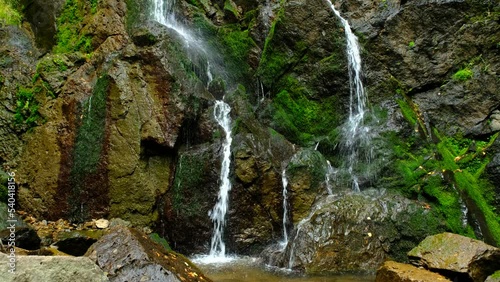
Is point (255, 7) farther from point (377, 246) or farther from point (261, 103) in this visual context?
point (377, 246)

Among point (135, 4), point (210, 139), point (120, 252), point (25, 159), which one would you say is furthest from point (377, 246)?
point (135, 4)

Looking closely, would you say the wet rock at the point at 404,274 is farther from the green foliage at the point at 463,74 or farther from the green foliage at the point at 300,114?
the green foliage at the point at 463,74

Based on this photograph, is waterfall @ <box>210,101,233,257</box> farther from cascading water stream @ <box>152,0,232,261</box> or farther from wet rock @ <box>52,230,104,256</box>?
wet rock @ <box>52,230,104,256</box>

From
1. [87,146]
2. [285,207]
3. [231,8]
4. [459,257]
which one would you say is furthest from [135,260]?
[231,8]

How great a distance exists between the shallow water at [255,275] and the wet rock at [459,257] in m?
0.93

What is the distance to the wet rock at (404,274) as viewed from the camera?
604 cm

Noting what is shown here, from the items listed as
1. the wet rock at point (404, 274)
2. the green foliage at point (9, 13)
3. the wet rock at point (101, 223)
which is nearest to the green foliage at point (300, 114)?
the wet rock at point (101, 223)

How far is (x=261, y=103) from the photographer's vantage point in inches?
465

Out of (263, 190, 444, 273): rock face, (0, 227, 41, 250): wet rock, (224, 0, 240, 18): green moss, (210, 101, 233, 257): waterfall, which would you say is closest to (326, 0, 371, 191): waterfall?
(263, 190, 444, 273): rock face

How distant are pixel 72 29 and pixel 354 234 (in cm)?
946

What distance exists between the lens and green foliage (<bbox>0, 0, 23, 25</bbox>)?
40.6 ft

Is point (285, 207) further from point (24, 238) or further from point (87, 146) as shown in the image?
Answer: point (24, 238)

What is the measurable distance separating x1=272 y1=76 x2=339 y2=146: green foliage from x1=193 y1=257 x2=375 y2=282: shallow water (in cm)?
422

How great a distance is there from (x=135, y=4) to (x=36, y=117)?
4.04m
